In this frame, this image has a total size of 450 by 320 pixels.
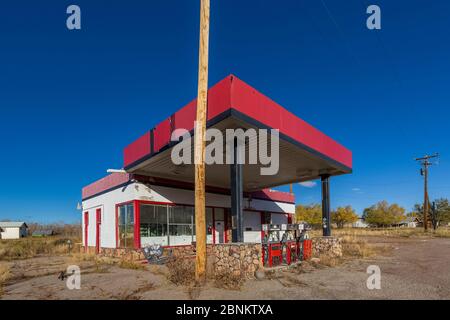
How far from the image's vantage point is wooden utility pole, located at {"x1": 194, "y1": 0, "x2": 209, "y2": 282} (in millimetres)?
9227

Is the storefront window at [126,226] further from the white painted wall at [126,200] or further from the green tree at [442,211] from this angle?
the green tree at [442,211]

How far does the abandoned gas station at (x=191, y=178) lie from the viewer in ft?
34.4

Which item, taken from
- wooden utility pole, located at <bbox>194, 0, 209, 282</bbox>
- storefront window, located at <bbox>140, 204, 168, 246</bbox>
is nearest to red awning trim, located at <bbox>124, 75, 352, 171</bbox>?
wooden utility pole, located at <bbox>194, 0, 209, 282</bbox>

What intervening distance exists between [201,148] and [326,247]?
1079 cm

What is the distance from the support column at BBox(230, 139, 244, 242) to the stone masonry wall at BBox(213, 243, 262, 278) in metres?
0.53

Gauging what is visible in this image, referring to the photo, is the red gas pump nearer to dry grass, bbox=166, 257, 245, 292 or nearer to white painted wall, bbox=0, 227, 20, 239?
dry grass, bbox=166, 257, 245, 292

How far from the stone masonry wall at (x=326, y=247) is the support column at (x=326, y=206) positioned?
1000mm

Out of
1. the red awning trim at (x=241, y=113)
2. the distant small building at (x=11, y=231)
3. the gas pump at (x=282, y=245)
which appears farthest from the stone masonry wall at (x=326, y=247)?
the distant small building at (x=11, y=231)

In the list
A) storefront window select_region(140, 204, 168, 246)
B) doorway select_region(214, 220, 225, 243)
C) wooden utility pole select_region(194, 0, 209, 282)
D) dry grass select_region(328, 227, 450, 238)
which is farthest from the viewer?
dry grass select_region(328, 227, 450, 238)

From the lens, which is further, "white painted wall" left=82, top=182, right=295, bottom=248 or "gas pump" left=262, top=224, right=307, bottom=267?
"white painted wall" left=82, top=182, right=295, bottom=248

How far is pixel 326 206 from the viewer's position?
18.1m

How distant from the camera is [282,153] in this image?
1439 centimetres

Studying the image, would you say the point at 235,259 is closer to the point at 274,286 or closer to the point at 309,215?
the point at 274,286
